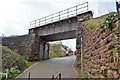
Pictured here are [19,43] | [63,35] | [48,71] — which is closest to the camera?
[48,71]

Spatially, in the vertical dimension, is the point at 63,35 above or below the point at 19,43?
above

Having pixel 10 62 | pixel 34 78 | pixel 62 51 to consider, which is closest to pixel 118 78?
pixel 34 78

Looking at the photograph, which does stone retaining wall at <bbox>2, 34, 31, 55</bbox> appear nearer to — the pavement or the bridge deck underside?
the bridge deck underside

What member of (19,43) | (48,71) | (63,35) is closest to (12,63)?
(48,71)

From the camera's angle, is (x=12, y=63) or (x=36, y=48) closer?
(x=12, y=63)

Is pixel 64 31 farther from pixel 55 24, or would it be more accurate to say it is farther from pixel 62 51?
pixel 62 51

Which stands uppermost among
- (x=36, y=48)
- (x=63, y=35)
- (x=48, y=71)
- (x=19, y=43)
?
(x=63, y=35)

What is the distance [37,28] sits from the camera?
87.6 feet

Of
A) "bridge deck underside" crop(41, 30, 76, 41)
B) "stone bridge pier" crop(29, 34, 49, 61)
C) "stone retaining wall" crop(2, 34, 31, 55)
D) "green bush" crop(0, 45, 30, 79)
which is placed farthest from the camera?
"stone retaining wall" crop(2, 34, 31, 55)

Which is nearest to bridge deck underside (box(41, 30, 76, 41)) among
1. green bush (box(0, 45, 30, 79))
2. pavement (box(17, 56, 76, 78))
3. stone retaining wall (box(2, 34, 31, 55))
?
stone retaining wall (box(2, 34, 31, 55))

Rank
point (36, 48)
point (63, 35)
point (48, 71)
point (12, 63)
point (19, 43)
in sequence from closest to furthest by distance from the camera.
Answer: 1. point (48, 71)
2. point (12, 63)
3. point (63, 35)
4. point (36, 48)
5. point (19, 43)

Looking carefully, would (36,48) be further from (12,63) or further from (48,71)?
(48,71)

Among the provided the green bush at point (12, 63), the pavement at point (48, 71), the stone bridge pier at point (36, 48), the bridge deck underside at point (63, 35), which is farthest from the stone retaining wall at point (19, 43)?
the pavement at point (48, 71)

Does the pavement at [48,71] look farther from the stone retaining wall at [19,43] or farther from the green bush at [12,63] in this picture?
the stone retaining wall at [19,43]
